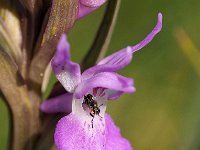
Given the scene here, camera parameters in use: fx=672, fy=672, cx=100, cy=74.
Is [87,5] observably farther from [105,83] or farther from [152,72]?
[152,72]

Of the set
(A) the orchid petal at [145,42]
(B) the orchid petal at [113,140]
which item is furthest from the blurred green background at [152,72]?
(A) the orchid petal at [145,42]

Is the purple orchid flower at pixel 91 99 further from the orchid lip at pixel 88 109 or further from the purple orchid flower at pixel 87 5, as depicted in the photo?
the purple orchid flower at pixel 87 5

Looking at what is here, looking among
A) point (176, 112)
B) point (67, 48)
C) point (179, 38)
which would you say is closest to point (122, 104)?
point (176, 112)

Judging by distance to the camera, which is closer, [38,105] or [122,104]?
[38,105]

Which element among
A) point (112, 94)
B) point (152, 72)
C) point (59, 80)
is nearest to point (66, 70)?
point (59, 80)

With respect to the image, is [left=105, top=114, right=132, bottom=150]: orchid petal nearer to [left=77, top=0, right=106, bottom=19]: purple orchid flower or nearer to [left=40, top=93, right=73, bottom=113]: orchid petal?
[left=40, top=93, right=73, bottom=113]: orchid petal

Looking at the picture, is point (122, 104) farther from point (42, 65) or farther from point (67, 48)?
A: point (67, 48)

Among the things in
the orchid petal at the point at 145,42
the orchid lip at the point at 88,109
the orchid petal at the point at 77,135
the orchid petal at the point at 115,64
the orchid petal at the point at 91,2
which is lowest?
the orchid petal at the point at 77,135
